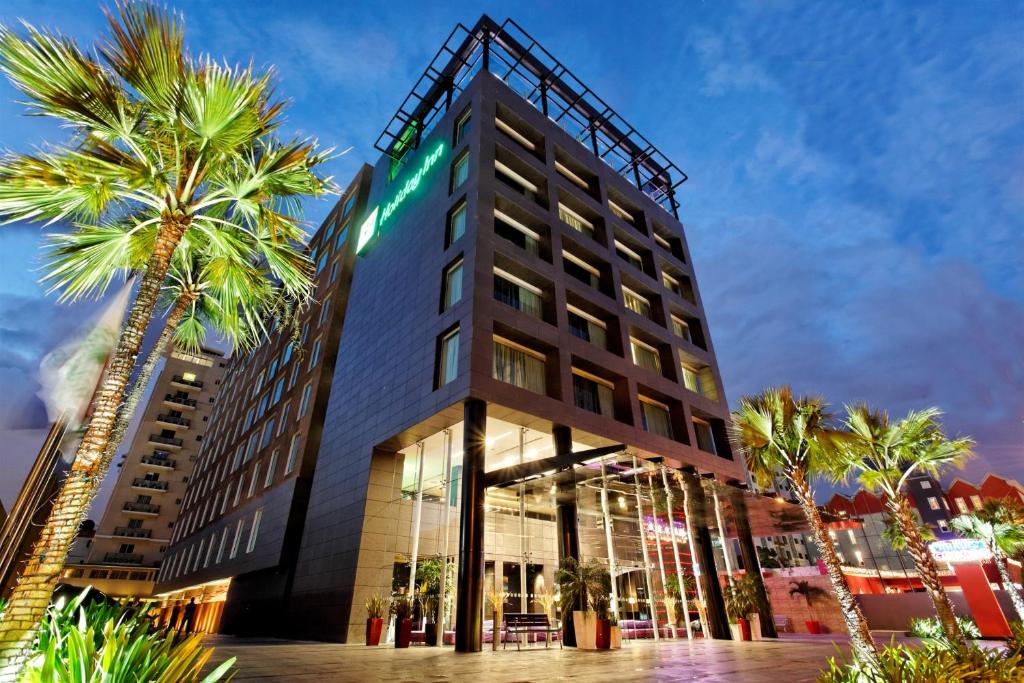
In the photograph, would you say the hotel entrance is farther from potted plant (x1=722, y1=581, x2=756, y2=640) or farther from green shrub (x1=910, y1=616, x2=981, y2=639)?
green shrub (x1=910, y1=616, x2=981, y2=639)

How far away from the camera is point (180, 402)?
7406cm

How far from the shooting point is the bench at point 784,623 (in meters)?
26.6

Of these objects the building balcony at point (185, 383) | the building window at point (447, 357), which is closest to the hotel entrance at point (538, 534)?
the building window at point (447, 357)

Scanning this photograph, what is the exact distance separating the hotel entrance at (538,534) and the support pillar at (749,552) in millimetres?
302

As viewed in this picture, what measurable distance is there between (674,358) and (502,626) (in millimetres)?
16161

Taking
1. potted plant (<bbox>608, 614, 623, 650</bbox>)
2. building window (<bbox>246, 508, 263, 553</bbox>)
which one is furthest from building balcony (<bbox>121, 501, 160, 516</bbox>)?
potted plant (<bbox>608, 614, 623, 650</bbox>)

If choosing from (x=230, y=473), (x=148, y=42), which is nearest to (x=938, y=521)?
(x=230, y=473)

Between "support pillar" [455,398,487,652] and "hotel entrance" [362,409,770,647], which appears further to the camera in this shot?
"hotel entrance" [362,409,770,647]

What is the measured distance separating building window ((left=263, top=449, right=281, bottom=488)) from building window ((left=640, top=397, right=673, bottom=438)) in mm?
22877

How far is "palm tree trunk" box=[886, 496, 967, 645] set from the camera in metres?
11.4

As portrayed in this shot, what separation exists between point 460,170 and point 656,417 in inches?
640

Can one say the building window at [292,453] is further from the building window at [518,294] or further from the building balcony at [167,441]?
the building balcony at [167,441]

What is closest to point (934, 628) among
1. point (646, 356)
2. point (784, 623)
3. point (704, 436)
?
point (784, 623)

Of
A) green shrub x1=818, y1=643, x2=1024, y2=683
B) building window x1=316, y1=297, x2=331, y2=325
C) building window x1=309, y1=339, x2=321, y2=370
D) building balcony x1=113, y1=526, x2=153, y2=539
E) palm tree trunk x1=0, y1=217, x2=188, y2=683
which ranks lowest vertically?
green shrub x1=818, y1=643, x2=1024, y2=683
